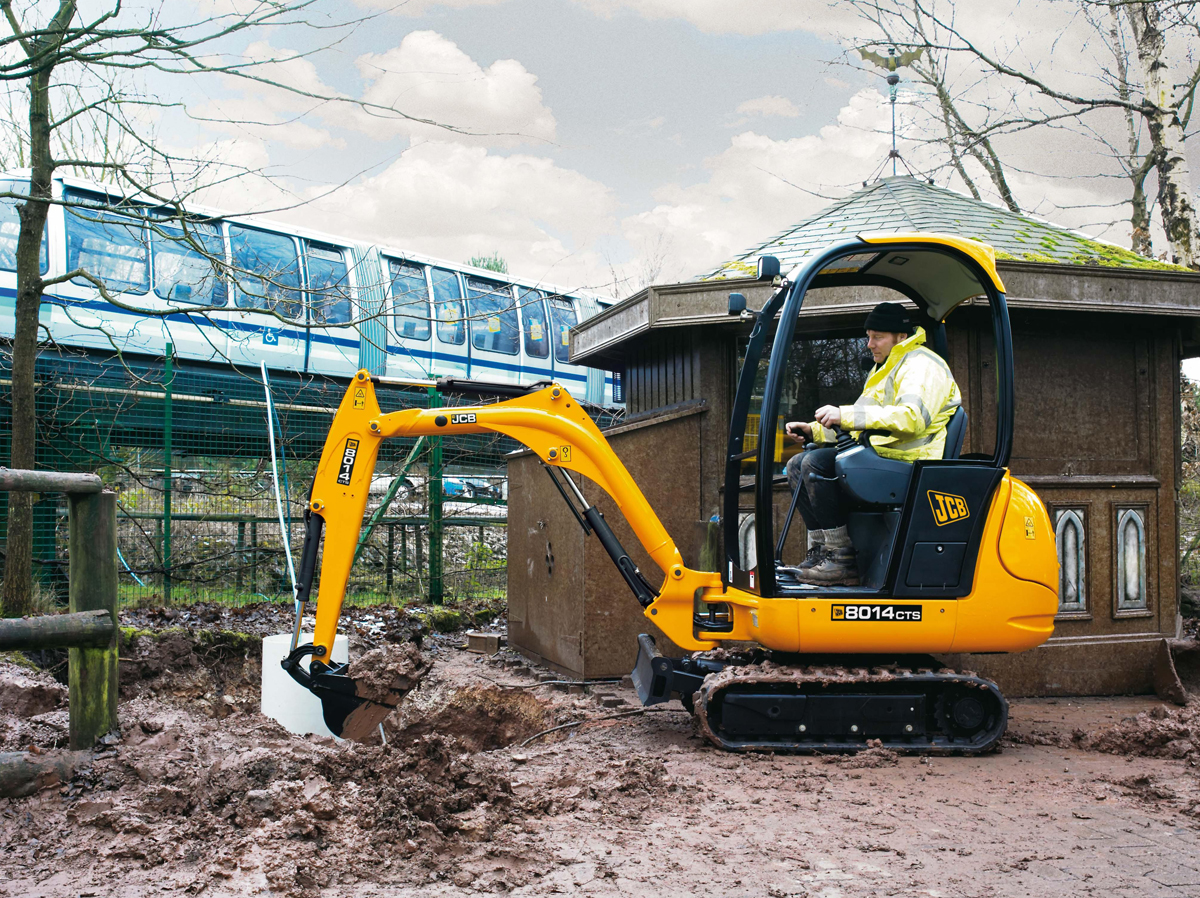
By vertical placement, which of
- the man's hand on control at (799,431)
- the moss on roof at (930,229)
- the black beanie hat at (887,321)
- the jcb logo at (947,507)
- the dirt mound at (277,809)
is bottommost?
the dirt mound at (277,809)

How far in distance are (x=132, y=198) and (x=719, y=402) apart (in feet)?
13.8

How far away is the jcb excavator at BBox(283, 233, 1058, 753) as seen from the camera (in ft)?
15.9

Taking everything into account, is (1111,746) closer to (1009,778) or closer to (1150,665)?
(1009,778)

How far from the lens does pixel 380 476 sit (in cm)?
1009

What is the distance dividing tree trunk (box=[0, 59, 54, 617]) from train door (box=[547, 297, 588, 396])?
12650 millimetres

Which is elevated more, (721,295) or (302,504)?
(721,295)

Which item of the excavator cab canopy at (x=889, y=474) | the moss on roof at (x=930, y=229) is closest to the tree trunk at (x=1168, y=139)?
the moss on roof at (x=930, y=229)

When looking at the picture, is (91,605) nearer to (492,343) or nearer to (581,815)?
(581,815)

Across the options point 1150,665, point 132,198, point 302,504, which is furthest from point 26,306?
point 1150,665

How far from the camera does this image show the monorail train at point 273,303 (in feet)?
33.4

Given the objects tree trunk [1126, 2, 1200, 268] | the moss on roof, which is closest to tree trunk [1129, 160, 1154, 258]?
tree trunk [1126, 2, 1200, 268]

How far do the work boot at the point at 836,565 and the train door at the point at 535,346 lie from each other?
13.7 metres

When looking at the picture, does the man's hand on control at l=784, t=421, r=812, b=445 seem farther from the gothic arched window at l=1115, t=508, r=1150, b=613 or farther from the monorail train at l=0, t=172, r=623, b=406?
the gothic arched window at l=1115, t=508, r=1150, b=613

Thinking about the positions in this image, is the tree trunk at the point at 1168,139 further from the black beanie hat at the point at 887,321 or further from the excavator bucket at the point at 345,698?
the excavator bucket at the point at 345,698
